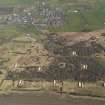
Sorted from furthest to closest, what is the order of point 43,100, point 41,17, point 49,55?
1. point 41,17
2. point 49,55
3. point 43,100

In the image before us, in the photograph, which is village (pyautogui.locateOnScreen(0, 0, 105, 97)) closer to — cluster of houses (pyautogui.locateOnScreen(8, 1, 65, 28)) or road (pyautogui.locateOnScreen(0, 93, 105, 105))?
cluster of houses (pyautogui.locateOnScreen(8, 1, 65, 28))

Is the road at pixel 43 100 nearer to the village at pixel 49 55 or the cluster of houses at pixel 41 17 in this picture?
the village at pixel 49 55

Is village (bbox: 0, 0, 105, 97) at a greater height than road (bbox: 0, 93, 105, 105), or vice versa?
village (bbox: 0, 0, 105, 97)

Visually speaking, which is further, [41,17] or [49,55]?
[41,17]

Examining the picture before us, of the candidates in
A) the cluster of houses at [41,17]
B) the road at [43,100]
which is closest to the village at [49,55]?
the cluster of houses at [41,17]

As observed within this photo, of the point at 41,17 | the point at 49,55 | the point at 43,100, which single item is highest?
the point at 41,17

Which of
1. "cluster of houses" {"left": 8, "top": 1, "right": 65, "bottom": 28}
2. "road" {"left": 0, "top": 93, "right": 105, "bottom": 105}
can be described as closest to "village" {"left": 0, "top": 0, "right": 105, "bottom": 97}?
"cluster of houses" {"left": 8, "top": 1, "right": 65, "bottom": 28}

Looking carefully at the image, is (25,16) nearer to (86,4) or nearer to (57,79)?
(86,4)

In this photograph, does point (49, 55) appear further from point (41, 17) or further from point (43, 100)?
point (41, 17)

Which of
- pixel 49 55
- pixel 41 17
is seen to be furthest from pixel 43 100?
pixel 41 17
